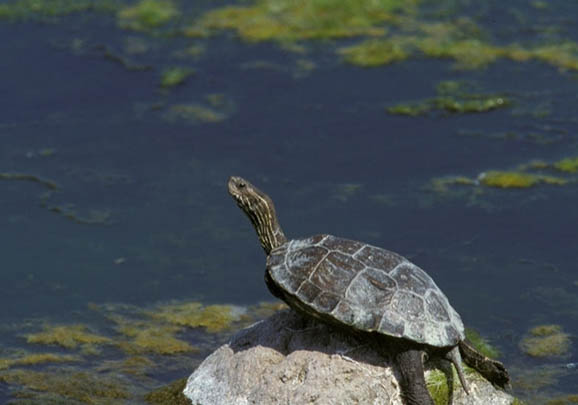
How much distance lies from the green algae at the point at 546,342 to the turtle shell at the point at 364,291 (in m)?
2.56

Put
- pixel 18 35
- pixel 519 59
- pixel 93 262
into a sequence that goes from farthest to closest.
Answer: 1. pixel 18 35
2. pixel 519 59
3. pixel 93 262

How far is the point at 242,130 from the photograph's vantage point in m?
13.9

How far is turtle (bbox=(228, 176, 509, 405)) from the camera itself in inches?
266

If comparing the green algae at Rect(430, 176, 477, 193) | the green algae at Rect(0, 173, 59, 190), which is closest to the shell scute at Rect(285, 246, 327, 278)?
the green algae at Rect(430, 176, 477, 193)

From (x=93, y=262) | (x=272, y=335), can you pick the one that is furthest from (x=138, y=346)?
(x=272, y=335)

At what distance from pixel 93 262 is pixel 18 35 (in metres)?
7.03

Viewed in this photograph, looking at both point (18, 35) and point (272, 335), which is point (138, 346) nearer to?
point (272, 335)

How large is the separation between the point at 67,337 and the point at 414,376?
405cm

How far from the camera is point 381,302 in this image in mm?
6812

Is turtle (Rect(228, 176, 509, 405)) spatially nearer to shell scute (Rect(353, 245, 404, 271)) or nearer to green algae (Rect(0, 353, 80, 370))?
shell scute (Rect(353, 245, 404, 271))

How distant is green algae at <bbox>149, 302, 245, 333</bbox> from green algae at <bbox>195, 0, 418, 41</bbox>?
7579 mm

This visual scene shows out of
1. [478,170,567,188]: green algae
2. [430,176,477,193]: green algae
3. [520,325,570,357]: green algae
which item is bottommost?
[520,325,570,357]: green algae

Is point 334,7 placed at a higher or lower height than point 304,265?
lower

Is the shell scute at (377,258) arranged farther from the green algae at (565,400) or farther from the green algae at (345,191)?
the green algae at (345,191)
